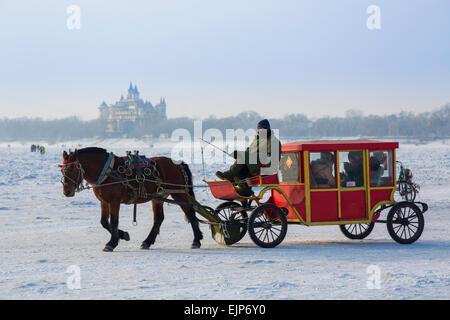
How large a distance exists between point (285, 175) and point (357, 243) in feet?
5.44

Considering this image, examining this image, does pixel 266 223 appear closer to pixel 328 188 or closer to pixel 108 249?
pixel 328 188

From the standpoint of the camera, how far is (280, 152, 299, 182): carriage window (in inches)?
409

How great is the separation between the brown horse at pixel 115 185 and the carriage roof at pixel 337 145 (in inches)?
72.9

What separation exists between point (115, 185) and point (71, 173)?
0.69 m

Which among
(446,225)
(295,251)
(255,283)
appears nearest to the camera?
(255,283)

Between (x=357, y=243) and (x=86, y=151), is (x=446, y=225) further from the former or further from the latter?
(x=86, y=151)

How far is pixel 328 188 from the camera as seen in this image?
1034 centimetres

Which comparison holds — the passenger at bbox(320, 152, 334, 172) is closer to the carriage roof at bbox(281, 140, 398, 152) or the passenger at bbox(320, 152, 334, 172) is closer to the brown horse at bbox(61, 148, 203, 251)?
the carriage roof at bbox(281, 140, 398, 152)

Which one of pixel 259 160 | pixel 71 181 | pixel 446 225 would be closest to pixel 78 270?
pixel 71 181

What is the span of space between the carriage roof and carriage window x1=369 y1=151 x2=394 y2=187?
17 centimetres

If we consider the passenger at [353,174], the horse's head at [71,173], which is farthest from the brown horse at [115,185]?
the passenger at [353,174]

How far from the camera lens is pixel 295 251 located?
32.2 feet

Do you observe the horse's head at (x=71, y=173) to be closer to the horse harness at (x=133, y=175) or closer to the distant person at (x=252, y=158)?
the horse harness at (x=133, y=175)
